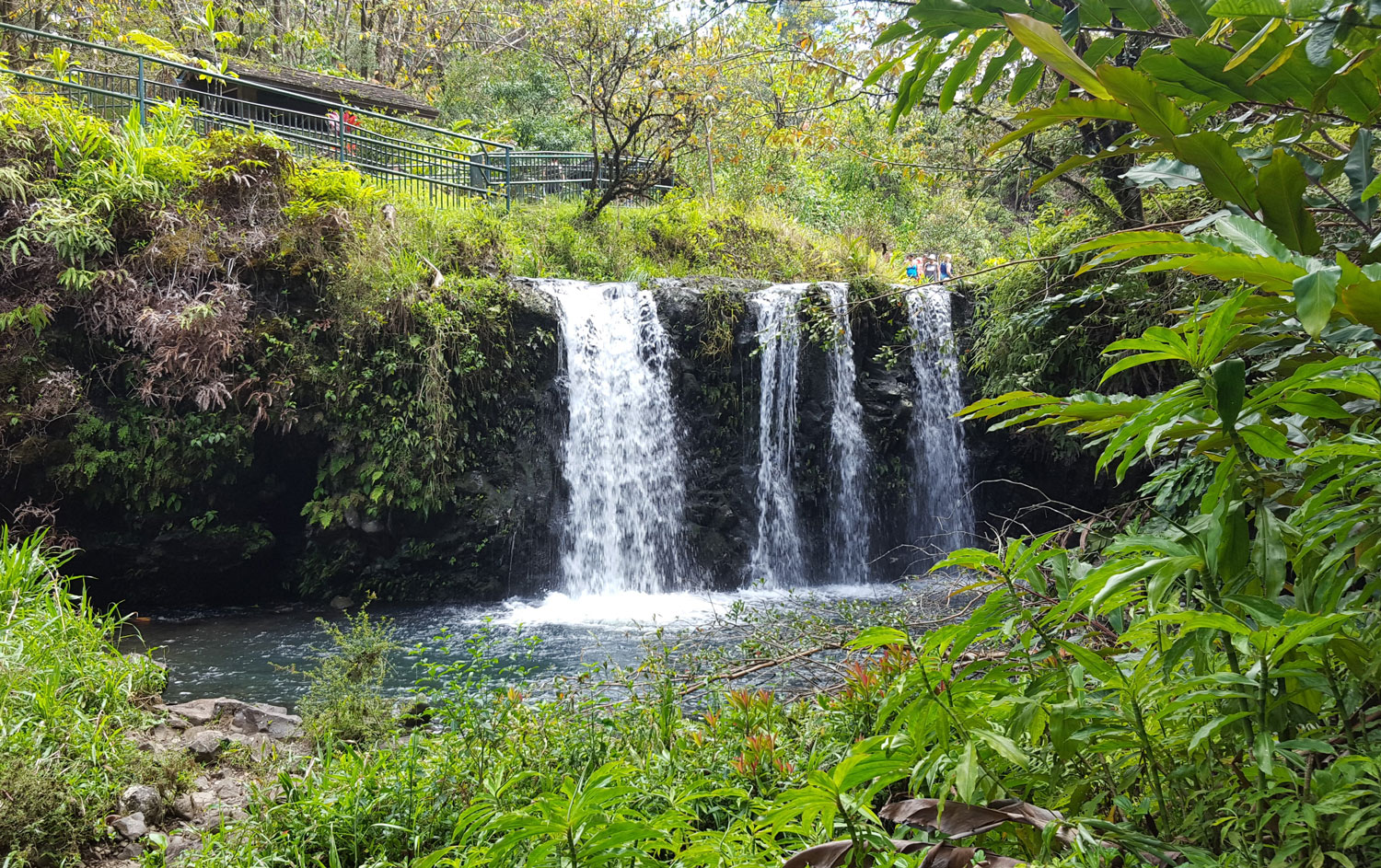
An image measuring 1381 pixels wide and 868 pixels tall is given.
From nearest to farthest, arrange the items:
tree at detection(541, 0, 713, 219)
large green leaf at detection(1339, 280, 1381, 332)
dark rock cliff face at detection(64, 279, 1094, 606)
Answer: large green leaf at detection(1339, 280, 1381, 332), dark rock cliff face at detection(64, 279, 1094, 606), tree at detection(541, 0, 713, 219)

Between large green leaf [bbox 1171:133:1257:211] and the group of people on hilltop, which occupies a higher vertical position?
the group of people on hilltop

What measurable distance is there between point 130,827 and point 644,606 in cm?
614

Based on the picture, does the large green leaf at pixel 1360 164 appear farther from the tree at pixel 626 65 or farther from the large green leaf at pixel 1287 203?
the tree at pixel 626 65

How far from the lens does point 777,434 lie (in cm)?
1104

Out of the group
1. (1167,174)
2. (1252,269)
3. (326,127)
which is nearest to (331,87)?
(326,127)

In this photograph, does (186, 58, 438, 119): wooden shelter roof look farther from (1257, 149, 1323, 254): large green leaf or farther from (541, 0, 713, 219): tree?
(1257, 149, 1323, 254): large green leaf

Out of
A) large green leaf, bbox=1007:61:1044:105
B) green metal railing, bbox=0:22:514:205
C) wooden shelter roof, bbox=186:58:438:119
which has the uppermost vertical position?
wooden shelter roof, bbox=186:58:438:119

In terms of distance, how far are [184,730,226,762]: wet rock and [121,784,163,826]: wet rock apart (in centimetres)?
70

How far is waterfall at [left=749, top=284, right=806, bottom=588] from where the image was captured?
429 inches

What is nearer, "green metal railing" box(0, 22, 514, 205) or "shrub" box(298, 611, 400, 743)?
"shrub" box(298, 611, 400, 743)

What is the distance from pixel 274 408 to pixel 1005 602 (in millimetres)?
9178

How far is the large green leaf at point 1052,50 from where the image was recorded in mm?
1265

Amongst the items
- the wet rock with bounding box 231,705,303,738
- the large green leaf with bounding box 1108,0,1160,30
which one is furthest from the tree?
the large green leaf with bounding box 1108,0,1160,30

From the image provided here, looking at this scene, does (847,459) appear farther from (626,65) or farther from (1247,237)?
(1247,237)
